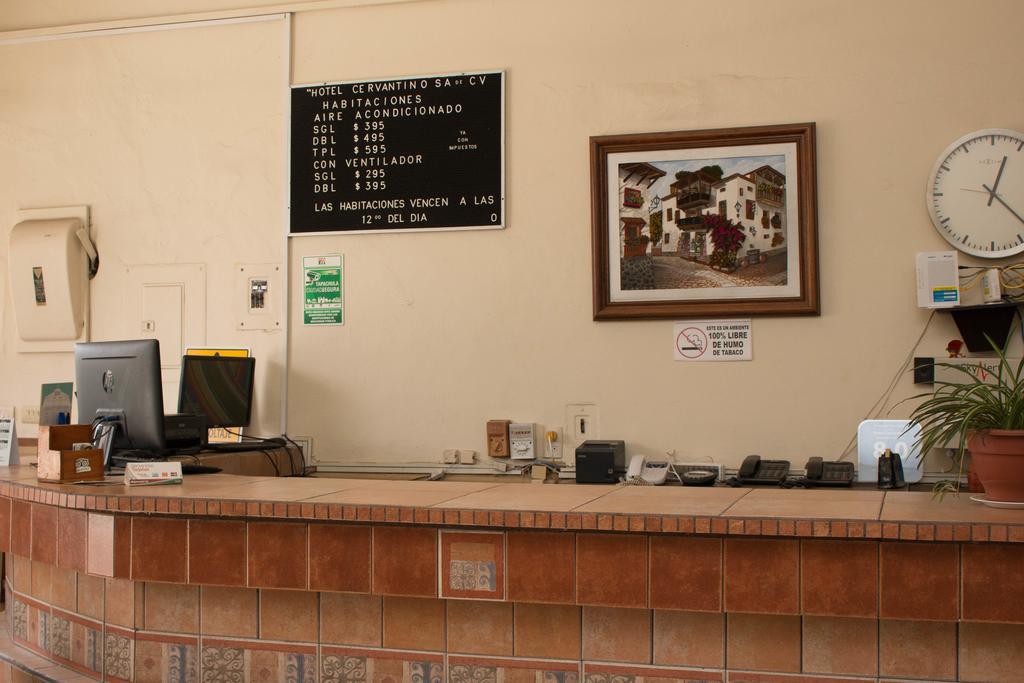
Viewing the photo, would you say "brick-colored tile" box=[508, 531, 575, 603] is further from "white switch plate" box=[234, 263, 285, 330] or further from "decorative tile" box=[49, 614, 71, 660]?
"white switch plate" box=[234, 263, 285, 330]

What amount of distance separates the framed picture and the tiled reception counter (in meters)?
1.48

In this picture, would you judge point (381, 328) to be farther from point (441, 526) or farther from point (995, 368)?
point (995, 368)

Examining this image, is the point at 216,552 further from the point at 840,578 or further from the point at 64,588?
the point at 840,578

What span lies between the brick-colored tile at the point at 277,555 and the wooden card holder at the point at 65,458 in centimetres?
73

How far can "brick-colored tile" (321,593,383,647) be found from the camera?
7.50 feet

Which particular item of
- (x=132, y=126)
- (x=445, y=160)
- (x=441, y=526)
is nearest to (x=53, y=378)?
(x=132, y=126)

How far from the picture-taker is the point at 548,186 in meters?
4.02

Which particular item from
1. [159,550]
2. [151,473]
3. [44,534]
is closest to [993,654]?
[159,550]

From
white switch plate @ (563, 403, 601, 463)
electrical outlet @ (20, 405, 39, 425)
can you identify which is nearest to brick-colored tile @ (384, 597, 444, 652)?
white switch plate @ (563, 403, 601, 463)

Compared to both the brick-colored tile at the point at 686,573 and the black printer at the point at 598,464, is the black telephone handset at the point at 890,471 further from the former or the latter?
the brick-colored tile at the point at 686,573

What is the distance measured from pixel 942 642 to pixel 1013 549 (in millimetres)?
258

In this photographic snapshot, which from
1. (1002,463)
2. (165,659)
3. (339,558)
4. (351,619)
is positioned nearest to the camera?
(1002,463)

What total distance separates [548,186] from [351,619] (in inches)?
87.6

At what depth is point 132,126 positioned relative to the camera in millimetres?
4480
